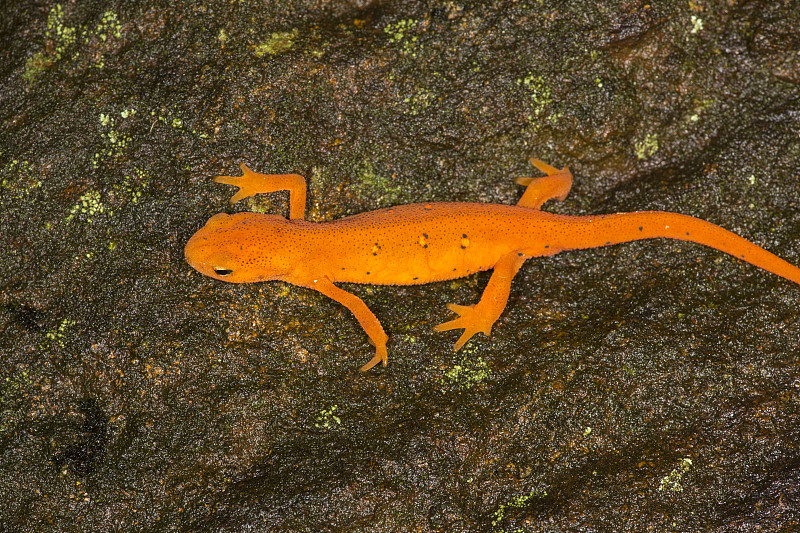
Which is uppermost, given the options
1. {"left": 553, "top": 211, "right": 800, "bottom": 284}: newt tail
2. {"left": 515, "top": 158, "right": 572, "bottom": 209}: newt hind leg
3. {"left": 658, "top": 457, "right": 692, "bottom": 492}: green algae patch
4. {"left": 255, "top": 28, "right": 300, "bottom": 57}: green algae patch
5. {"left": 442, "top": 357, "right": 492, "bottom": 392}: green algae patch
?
{"left": 255, "top": 28, "right": 300, "bottom": 57}: green algae patch

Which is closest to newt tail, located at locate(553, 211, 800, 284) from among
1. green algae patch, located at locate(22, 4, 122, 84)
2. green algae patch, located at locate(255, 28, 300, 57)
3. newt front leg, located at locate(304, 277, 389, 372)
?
newt front leg, located at locate(304, 277, 389, 372)

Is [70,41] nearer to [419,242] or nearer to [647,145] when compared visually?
[419,242]

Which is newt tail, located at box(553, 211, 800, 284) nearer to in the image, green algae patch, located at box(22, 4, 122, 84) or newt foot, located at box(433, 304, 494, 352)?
newt foot, located at box(433, 304, 494, 352)

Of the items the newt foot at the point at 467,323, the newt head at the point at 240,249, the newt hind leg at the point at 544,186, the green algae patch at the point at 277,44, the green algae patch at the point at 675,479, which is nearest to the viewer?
the green algae patch at the point at 675,479

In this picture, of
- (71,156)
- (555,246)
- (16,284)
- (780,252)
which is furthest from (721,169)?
(16,284)

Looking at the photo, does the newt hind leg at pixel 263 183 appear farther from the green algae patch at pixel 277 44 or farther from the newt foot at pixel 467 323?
the newt foot at pixel 467 323

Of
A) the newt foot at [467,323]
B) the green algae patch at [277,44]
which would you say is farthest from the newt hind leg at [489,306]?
the green algae patch at [277,44]

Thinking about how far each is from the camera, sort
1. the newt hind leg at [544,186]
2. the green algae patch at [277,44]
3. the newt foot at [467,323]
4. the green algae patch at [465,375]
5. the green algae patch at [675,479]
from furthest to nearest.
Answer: the newt hind leg at [544,186] → the green algae patch at [277,44] → the newt foot at [467,323] → the green algae patch at [465,375] → the green algae patch at [675,479]

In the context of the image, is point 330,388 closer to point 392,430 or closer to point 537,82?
point 392,430
